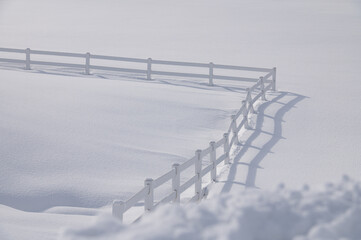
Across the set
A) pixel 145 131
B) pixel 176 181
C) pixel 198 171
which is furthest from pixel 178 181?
pixel 145 131

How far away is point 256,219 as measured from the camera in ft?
10.1

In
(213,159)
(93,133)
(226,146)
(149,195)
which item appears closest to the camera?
(149,195)

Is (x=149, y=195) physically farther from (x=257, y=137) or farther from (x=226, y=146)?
(x=257, y=137)

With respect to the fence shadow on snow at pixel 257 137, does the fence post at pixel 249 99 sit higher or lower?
higher

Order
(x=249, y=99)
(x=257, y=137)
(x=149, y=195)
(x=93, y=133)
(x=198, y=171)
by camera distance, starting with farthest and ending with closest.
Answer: (x=249, y=99), (x=257, y=137), (x=93, y=133), (x=198, y=171), (x=149, y=195)

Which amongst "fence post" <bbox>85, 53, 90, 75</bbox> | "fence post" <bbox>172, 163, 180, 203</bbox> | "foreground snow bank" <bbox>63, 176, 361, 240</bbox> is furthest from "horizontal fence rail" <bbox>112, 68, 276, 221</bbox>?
"fence post" <bbox>85, 53, 90, 75</bbox>

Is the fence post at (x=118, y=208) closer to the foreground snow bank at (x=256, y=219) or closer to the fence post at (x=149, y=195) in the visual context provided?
the fence post at (x=149, y=195)

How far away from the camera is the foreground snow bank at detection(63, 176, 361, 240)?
288cm

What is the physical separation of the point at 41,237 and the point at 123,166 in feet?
13.1

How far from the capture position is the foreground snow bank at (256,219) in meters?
2.88

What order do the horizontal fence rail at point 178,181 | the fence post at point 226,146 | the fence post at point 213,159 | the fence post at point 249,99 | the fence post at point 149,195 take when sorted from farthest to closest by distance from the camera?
the fence post at point 249,99, the fence post at point 226,146, the fence post at point 213,159, the fence post at point 149,195, the horizontal fence rail at point 178,181

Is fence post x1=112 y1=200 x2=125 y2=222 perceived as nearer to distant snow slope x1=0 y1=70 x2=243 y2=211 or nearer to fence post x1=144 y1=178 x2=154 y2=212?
fence post x1=144 y1=178 x2=154 y2=212

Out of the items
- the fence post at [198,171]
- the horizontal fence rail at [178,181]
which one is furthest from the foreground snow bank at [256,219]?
the fence post at [198,171]

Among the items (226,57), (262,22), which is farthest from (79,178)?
(262,22)
